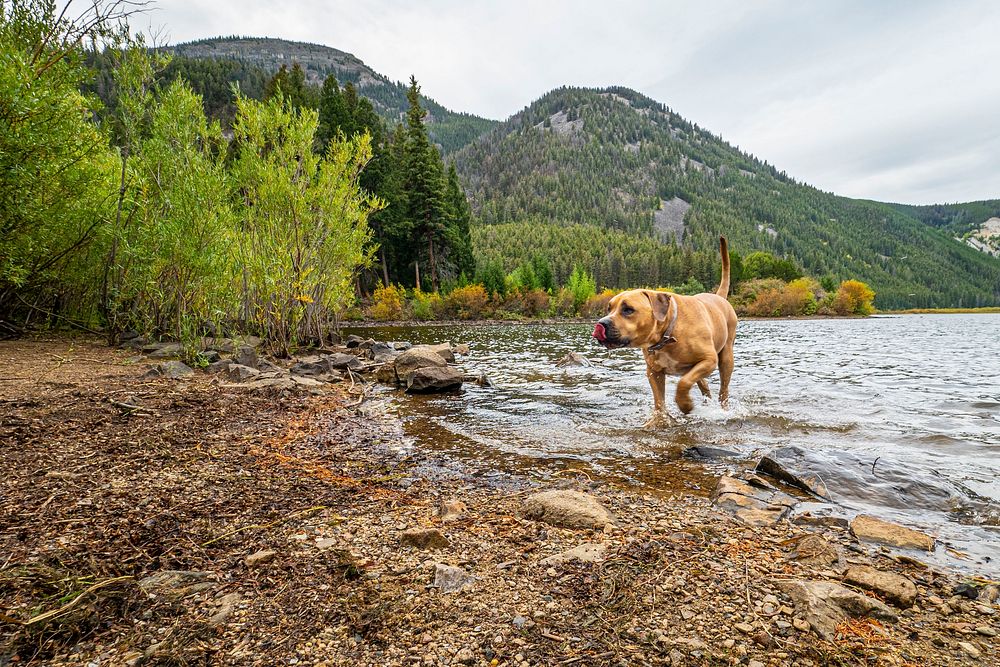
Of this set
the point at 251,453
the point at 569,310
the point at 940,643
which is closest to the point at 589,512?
the point at 940,643

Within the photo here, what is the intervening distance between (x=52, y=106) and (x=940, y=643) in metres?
15.0

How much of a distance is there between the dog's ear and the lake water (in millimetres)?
1778

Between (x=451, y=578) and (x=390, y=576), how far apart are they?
0.36m

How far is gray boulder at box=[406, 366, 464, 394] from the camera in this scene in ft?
36.1

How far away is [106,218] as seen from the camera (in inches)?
471

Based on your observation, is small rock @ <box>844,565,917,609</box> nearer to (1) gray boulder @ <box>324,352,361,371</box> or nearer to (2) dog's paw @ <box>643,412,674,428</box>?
(2) dog's paw @ <box>643,412,674,428</box>

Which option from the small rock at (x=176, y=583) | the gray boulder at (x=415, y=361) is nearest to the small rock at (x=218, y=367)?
the gray boulder at (x=415, y=361)

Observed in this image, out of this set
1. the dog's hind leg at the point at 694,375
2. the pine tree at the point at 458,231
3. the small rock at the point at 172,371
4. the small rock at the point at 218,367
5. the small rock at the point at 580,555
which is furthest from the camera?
the pine tree at the point at 458,231

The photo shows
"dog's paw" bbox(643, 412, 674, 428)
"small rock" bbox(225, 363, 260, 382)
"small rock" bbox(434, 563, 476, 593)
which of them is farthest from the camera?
"small rock" bbox(225, 363, 260, 382)

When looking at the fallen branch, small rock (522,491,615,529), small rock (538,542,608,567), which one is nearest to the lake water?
small rock (522,491,615,529)

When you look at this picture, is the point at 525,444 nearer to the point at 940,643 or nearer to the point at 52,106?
the point at 940,643

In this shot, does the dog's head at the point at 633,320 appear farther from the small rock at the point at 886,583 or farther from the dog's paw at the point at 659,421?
the small rock at the point at 886,583

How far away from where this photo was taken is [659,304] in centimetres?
663

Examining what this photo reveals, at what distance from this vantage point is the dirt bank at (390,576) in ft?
6.63
